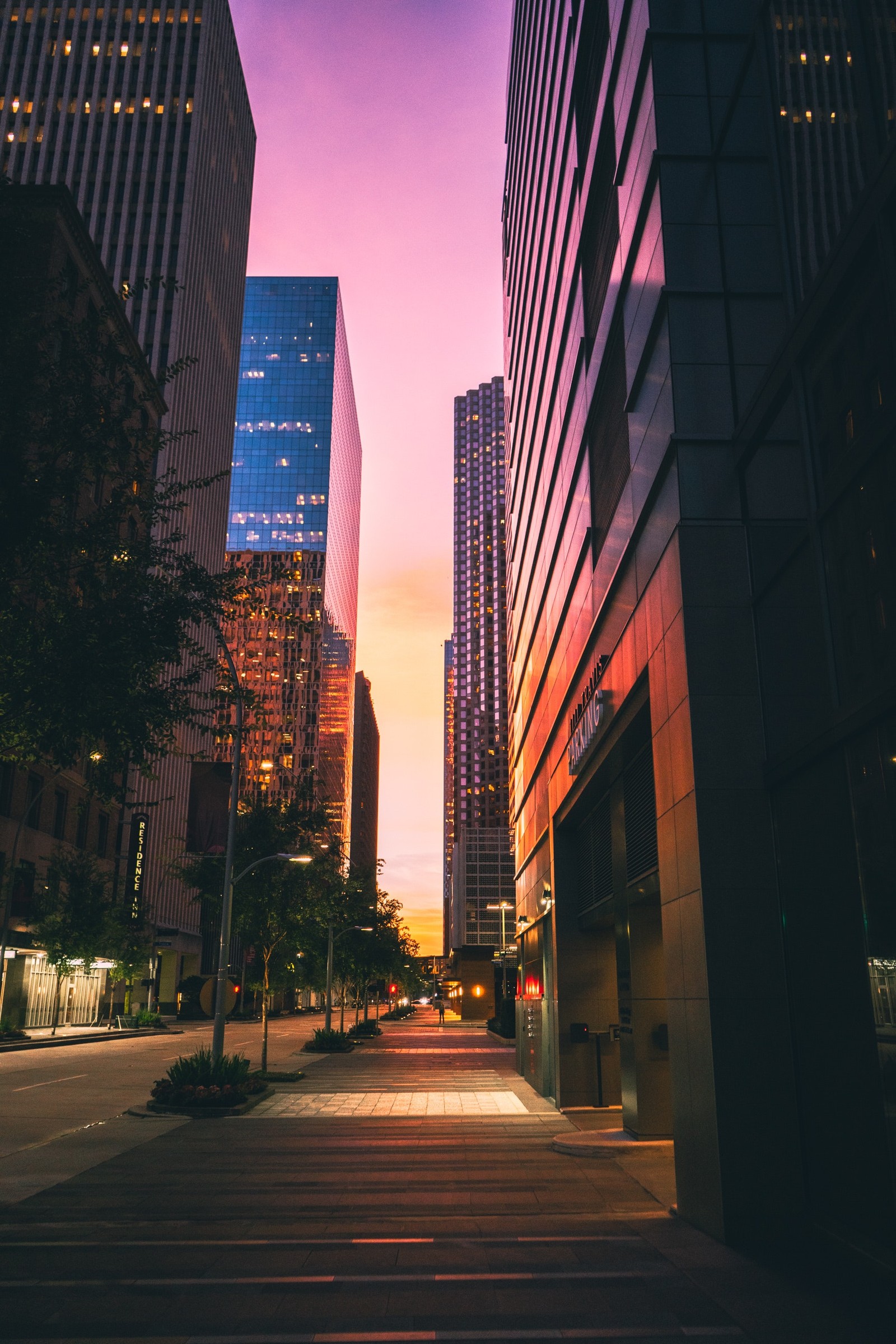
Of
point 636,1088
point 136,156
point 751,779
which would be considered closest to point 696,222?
point 751,779

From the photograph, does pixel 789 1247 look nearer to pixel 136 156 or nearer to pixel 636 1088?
pixel 636 1088

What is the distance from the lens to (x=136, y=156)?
105938 millimetres

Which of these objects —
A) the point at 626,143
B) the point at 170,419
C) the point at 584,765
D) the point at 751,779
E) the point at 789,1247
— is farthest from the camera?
the point at 170,419

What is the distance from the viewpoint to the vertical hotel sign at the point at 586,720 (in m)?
16.6

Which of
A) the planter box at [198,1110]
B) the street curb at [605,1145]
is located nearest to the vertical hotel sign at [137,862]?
the planter box at [198,1110]

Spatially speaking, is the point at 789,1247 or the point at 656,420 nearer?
the point at 789,1247

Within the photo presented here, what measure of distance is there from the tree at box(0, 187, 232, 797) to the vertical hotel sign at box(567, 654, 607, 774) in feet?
22.9

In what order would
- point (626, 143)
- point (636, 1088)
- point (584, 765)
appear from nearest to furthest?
point (626, 143) → point (636, 1088) → point (584, 765)

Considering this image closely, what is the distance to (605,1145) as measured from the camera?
16.0m

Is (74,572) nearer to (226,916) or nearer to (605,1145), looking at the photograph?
(226,916)

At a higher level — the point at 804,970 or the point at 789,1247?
the point at 804,970

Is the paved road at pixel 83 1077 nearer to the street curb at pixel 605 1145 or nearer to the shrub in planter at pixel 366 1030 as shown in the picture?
the shrub in planter at pixel 366 1030

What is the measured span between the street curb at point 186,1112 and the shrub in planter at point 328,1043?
936 inches

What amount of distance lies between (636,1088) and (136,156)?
4668 inches
